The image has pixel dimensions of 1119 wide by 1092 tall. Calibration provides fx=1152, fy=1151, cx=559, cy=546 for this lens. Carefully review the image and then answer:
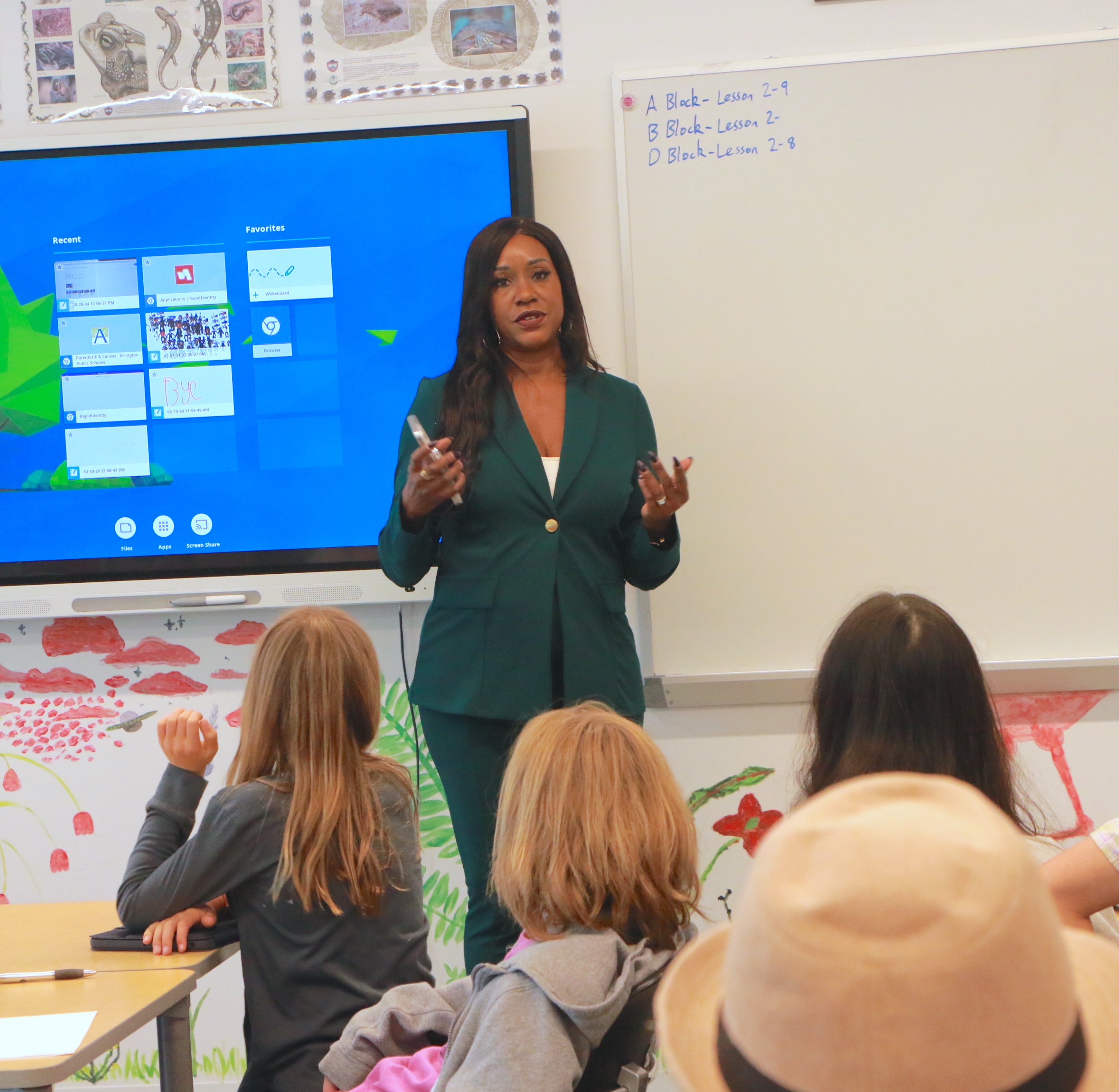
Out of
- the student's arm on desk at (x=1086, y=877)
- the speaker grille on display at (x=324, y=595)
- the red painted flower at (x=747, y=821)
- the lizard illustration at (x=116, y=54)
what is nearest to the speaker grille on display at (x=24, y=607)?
the speaker grille on display at (x=324, y=595)

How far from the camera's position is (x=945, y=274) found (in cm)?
261

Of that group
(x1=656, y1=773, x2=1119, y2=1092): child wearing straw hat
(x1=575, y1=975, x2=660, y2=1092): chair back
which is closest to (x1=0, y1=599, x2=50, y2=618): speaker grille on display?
(x1=575, y1=975, x2=660, y2=1092): chair back

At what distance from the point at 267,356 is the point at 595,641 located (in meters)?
1.11

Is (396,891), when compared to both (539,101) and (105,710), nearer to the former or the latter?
(105,710)

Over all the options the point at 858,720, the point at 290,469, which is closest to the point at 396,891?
the point at 858,720

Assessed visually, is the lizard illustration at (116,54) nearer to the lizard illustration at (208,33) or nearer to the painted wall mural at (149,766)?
the lizard illustration at (208,33)

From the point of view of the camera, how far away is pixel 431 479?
1989 mm

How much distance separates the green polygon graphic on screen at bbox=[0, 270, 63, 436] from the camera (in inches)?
107

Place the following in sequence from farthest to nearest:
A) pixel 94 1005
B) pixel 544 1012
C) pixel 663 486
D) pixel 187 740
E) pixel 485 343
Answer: pixel 485 343 < pixel 663 486 < pixel 187 740 < pixel 94 1005 < pixel 544 1012

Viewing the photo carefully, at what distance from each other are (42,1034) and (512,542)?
1136 millimetres

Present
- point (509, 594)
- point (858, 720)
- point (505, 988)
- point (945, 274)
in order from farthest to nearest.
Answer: point (945, 274) < point (509, 594) < point (858, 720) < point (505, 988)

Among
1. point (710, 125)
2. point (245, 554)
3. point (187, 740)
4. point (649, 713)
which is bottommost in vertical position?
point (649, 713)

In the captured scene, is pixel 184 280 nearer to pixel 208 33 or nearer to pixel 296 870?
pixel 208 33

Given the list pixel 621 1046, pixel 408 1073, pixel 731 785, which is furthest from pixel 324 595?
pixel 621 1046
